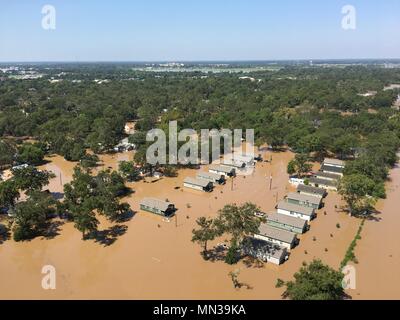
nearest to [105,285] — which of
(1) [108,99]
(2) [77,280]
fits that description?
(2) [77,280]

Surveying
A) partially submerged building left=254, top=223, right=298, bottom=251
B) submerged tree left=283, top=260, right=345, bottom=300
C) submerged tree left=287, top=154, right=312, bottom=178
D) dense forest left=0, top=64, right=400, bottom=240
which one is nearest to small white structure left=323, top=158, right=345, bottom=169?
dense forest left=0, top=64, right=400, bottom=240

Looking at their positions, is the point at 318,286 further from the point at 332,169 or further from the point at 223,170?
the point at 332,169

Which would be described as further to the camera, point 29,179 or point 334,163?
point 334,163

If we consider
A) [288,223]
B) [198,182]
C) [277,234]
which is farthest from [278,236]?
[198,182]

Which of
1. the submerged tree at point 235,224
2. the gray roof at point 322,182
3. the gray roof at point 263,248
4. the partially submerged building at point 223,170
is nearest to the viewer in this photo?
the submerged tree at point 235,224

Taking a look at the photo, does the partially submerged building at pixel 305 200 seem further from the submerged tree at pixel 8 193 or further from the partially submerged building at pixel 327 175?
the submerged tree at pixel 8 193

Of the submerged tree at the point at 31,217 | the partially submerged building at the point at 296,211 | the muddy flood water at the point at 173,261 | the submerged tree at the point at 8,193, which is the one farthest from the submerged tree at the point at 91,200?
the partially submerged building at the point at 296,211
